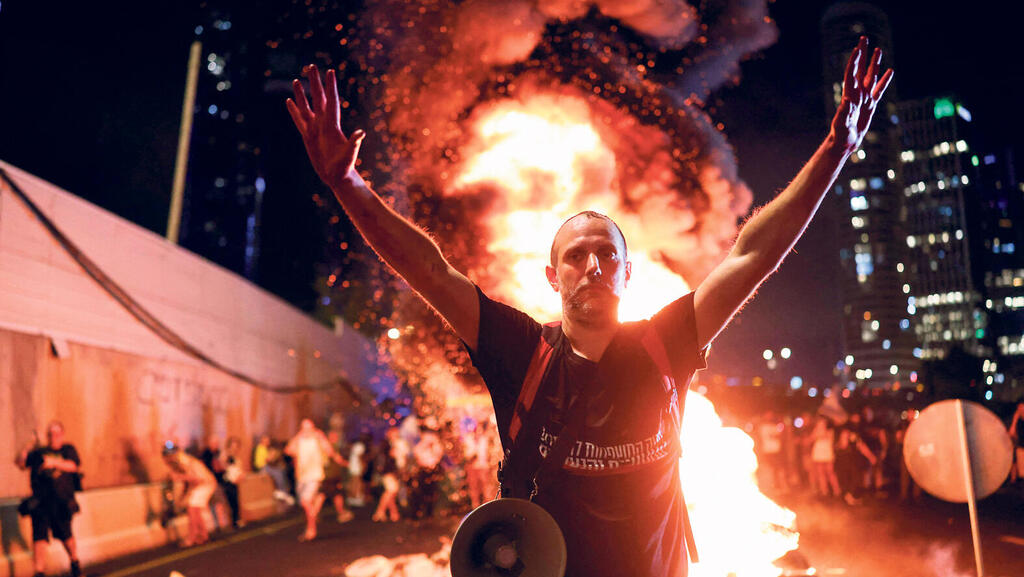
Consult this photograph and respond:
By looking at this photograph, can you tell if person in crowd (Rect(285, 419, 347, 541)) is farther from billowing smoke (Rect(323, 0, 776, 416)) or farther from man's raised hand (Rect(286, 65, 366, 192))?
man's raised hand (Rect(286, 65, 366, 192))

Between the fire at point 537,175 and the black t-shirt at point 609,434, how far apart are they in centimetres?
725

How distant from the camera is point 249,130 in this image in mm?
46594

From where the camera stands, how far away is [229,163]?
5062 cm

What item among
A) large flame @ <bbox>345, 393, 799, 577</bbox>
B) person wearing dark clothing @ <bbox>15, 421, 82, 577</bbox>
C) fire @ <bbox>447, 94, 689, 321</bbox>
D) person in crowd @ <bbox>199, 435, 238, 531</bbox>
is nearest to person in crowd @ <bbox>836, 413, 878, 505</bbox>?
large flame @ <bbox>345, 393, 799, 577</bbox>

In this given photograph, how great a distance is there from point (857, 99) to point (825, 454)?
659 inches

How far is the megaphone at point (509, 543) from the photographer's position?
6.35ft

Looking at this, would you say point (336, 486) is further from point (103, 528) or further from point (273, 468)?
point (103, 528)

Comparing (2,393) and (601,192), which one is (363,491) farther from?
(601,192)

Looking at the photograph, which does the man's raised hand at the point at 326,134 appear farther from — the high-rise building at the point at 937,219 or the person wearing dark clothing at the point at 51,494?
the high-rise building at the point at 937,219

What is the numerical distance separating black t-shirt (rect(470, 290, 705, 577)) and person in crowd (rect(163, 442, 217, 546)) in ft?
43.4

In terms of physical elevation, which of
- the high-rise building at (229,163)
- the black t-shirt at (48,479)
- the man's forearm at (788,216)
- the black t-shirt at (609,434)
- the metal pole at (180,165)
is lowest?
the black t-shirt at (48,479)

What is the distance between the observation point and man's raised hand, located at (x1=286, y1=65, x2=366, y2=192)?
2.13 m

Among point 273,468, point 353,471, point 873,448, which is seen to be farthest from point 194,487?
point 873,448

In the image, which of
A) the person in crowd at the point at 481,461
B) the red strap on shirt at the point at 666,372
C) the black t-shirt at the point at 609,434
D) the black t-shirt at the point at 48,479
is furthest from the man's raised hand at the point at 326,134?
the person in crowd at the point at 481,461
